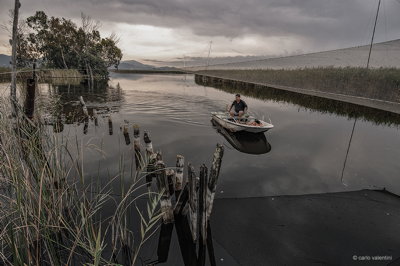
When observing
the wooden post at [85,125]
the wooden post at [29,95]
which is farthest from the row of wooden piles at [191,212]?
the wooden post at [85,125]

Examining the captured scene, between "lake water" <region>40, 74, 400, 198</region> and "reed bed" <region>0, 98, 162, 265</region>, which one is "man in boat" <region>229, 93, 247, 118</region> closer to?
"lake water" <region>40, 74, 400, 198</region>

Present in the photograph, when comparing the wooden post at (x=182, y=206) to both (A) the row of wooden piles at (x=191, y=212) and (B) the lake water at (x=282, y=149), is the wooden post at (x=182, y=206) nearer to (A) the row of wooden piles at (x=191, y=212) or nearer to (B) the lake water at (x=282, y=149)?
(A) the row of wooden piles at (x=191, y=212)

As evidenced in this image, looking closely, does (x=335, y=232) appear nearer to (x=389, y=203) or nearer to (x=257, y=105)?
(x=389, y=203)

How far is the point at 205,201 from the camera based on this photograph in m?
4.65

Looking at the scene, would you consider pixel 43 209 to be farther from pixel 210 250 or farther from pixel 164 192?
pixel 210 250

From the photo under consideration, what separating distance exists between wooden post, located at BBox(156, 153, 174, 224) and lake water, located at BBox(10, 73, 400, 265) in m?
0.61

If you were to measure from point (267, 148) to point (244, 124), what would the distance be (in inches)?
69.8

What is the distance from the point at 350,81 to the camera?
25.0m

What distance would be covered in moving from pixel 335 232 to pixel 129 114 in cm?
1674

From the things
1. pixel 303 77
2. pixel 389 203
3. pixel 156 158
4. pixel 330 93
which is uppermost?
pixel 303 77

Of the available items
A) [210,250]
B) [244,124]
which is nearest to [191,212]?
[210,250]

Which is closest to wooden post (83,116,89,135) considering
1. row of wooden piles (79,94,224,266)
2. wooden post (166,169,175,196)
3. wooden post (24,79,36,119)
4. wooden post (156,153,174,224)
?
wooden post (24,79,36,119)

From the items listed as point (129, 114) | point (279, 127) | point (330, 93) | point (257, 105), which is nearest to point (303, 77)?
point (330, 93)

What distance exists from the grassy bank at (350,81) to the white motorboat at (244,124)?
17126mm
